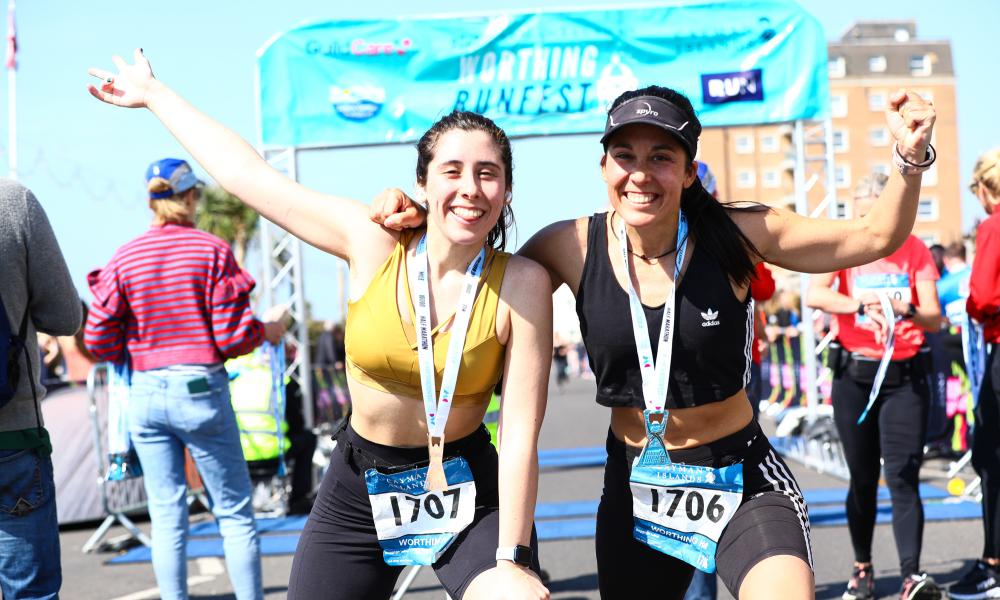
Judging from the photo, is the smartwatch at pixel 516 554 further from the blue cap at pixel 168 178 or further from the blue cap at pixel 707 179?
the blue cap at pixel 168 178

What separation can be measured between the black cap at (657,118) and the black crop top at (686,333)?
0.36 metres

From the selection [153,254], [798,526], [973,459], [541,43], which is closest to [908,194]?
[798,526]

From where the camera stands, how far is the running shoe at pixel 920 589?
511cm

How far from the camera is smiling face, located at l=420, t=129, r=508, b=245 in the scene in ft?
9.47

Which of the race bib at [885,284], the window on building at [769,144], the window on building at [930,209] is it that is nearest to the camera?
the race bib at [885,284]

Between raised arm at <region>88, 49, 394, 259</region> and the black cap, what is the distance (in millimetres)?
759

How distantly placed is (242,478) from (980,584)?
12.2 feet

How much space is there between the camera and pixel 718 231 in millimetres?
3127

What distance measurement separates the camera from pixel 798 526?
2.96m

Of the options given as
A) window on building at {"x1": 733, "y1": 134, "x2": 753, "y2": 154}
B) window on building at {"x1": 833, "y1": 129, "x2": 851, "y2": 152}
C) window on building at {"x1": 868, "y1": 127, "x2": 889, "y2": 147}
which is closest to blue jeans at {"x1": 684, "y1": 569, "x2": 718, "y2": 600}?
window on building at {"x1": 833, "y1": 129, "x2": 851, "y2": 152}

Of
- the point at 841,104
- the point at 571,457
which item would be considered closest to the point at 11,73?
the point at 571,457

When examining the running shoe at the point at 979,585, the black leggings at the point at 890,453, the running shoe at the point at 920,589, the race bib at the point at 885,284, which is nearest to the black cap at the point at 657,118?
the race bib at the point at 885,284

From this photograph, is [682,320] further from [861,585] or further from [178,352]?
[861,585]

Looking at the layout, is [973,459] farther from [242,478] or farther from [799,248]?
[242,478]
